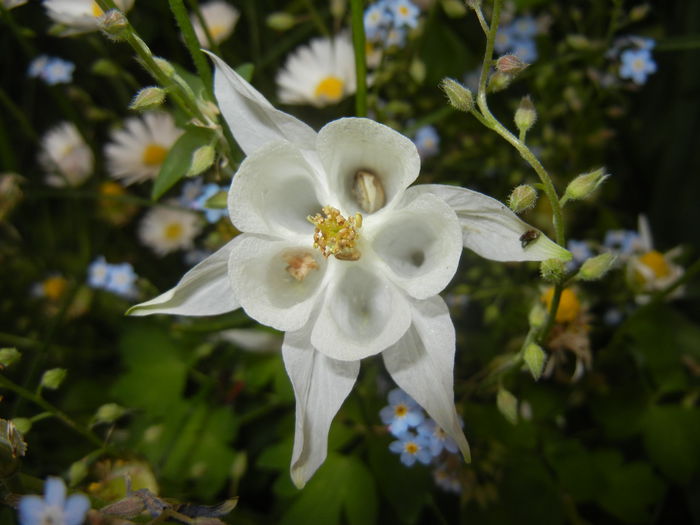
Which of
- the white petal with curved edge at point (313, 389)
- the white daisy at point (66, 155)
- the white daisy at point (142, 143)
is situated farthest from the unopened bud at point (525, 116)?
the white daisy at point (66, 155)

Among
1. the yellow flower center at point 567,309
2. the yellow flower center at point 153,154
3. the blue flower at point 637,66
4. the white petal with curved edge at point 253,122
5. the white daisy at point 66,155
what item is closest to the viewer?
the white petal with curved edge at point 253,122

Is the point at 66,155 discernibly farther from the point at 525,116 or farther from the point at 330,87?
the point at 525,116

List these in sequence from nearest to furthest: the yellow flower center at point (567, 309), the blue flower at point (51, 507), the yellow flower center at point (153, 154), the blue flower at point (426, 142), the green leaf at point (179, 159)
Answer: the blue flower at point (51, 507) → the green leaf at point (179, 159) → the yellow flower center at point (567, 309) → the blue flower at point (426, 142) → the yellow flower center at point (153, 154)

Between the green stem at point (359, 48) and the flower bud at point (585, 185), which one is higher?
the green stem at point (359, 48)

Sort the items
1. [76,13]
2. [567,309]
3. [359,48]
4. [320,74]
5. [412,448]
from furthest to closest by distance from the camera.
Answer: [320,74] → [76,13] → [567,309] → [412,448] → [359,48]

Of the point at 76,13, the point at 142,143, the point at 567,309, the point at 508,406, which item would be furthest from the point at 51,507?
the point at 142,143

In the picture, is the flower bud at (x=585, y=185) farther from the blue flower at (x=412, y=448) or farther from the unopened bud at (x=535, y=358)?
the blue flower at (x=412, y=448)

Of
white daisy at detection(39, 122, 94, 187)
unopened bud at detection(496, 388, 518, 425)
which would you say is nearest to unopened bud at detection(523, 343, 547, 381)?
unopened bud at detection(496, 388, 518, 425)
